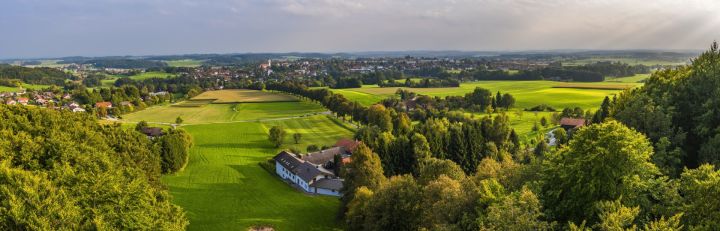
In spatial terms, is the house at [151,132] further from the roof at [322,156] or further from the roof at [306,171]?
the roof at [306,171]

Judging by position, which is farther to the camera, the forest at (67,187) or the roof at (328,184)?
the roof at (328,184)

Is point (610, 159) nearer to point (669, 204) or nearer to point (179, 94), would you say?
point (669, 204)

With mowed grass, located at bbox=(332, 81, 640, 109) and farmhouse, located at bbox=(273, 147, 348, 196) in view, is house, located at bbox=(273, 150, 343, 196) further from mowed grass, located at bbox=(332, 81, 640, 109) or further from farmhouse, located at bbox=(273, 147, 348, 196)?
mowed grass, located at bbox=(332, 81, 640, 109)

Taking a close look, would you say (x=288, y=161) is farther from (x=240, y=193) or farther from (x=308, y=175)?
(x=240, y=193)

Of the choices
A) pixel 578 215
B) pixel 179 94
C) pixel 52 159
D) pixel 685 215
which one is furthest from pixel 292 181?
pixel 179 94

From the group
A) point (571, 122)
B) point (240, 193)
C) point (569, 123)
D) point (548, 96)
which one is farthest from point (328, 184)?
point (548, 96)

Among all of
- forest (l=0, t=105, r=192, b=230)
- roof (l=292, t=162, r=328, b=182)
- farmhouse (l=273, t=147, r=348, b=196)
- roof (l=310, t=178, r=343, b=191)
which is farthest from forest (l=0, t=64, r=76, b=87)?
roof (l=310, t=178, r=343, b=191)

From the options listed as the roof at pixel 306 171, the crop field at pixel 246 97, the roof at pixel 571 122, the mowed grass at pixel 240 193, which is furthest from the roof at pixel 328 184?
the crop field at pixel 246 97
